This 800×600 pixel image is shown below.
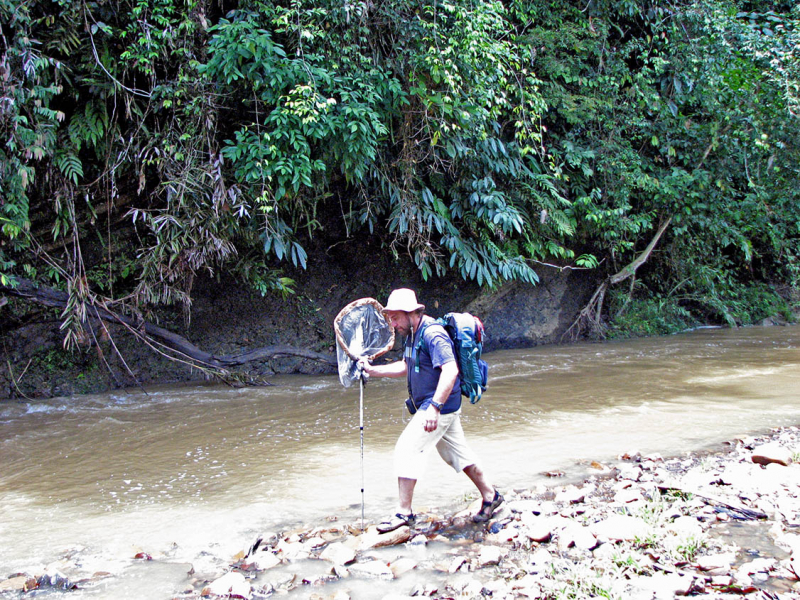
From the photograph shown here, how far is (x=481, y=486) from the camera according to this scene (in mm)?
3969

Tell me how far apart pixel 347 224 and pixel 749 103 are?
815cm

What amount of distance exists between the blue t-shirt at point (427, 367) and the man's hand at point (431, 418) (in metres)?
0.09

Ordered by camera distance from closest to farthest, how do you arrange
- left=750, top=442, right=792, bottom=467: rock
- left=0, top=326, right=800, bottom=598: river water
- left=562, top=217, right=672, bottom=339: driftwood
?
left=0, top=326, right=800, bottom=598: river water → left=750, top=442, right=792, bottom=467: rock → left=562, top=217, right=672, bottom=339: driftwood

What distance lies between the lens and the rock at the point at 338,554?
3.41 m

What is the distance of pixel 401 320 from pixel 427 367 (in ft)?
1.09

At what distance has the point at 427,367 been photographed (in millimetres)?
3873

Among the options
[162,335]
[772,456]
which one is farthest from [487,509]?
[162,335]

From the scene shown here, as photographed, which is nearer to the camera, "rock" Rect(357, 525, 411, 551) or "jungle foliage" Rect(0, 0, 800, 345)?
"rock" Rect(357, 525, 411, 551)

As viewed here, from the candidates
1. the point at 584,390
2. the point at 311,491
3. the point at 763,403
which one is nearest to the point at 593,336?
the point at 584,390

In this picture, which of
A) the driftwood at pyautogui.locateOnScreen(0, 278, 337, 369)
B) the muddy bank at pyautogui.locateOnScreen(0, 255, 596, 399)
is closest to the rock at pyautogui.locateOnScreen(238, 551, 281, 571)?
the muddy bank at pyautogui.locateOnScreen(0, 255, 596, 399)

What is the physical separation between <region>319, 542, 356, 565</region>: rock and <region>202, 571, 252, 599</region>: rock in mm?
457

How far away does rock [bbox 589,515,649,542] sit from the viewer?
10.9 feet

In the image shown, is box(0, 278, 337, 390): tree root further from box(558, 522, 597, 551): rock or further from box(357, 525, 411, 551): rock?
box(558, 522, 597, 551): rock

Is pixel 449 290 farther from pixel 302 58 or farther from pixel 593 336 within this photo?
pixel 302 58
